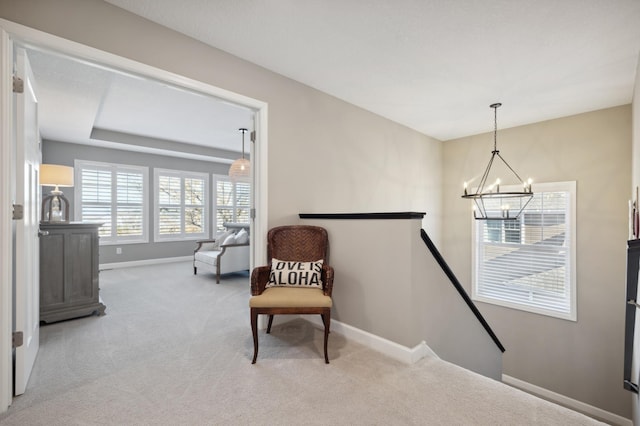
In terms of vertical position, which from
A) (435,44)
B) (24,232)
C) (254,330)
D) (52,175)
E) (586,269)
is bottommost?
(254,330)

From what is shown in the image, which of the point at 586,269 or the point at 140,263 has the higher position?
the point at 586,269

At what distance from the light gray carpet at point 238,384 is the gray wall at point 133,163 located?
3635 millimetres

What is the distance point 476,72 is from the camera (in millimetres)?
3006

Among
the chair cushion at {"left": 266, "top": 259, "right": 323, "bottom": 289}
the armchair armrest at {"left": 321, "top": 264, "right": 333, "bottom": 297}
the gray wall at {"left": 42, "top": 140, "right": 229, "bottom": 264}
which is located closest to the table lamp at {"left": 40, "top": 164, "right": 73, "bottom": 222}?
the gray wall at {"left": 42, "top": 140, "right": 229, "bottom": 264}

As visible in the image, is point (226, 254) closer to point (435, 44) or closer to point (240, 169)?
point (240, 169)

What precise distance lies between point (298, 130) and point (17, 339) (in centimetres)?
271

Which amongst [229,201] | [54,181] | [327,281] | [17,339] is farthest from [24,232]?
[229,201]

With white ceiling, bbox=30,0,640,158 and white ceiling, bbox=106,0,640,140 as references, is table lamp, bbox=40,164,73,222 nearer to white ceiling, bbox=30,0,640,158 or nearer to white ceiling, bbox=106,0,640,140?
white ceiling, bbox=30,0,640,158

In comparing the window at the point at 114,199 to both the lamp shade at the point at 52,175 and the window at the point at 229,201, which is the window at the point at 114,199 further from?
the lamp shade at the point at 52,175

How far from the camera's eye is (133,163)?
250 inches

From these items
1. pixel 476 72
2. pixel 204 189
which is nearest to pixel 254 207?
pixel 476 72

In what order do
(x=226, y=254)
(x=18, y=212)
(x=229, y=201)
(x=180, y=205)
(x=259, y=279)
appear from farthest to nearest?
(x=229, y=201)
(x=180, y=205)
(x=226, y=254)
(x=259, y=279)
(x=18, y=212)

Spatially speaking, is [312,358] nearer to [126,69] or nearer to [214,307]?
[214,307]

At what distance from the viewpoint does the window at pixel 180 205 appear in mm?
6730
